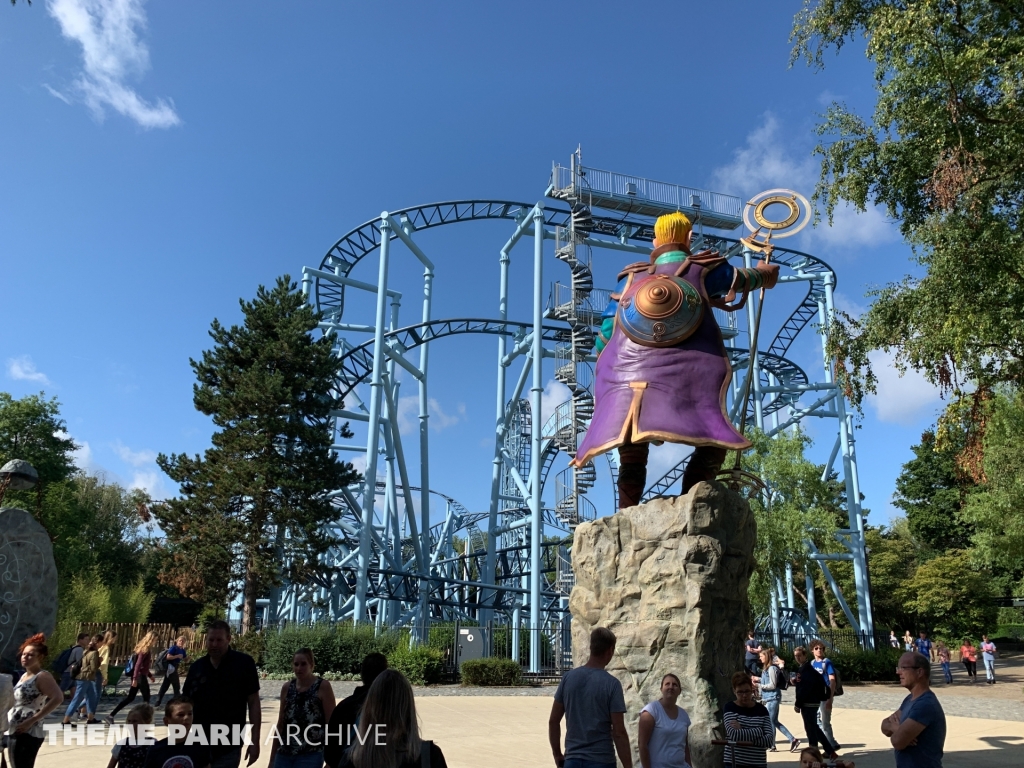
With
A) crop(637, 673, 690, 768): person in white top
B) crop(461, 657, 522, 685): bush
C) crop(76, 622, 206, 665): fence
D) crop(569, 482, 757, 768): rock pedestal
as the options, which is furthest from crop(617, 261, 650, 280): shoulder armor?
crop(76, 622, 206, 665): fence

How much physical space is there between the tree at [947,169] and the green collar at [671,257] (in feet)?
10.5

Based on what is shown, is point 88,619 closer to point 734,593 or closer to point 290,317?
point 290,317

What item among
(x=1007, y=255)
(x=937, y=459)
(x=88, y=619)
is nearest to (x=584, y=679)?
(x=1007, y=255)

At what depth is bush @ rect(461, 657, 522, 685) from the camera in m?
15.5

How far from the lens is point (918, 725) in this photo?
11.5 feet

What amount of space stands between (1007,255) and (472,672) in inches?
465

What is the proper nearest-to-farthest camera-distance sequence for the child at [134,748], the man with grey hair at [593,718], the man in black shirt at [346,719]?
the man in black shirt at [346,719] → the child at [134,748] → the man with grey hair at [593,718]

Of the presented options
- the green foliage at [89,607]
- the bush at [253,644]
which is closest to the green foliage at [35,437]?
the green foliage at [89,607]

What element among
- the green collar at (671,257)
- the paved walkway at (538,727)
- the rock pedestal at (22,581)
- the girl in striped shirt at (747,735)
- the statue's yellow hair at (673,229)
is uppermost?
Result: the statue's yellow hair at (673,229)

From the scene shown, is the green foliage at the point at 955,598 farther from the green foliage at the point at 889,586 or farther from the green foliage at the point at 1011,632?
the green foliage at the point at 1011,632

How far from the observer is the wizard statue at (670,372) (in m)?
6.67

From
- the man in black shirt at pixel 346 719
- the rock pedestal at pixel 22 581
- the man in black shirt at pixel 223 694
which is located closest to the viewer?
the man in black shirt at pixel 346 719

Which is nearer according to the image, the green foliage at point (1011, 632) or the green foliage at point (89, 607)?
the green foliage at point (89, 607)

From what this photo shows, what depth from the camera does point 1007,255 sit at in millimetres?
8516
